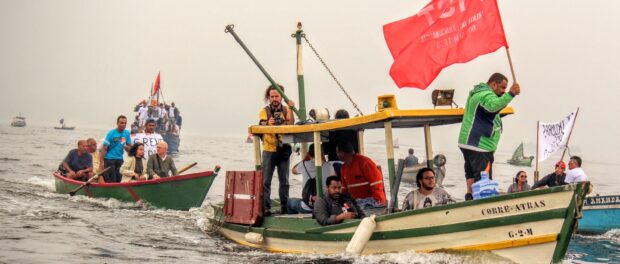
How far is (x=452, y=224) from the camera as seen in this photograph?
838 centimetres

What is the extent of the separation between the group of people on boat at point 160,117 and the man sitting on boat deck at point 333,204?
36198mm

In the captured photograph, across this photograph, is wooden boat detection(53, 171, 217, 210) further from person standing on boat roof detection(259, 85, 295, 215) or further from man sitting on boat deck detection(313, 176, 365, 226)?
man sitting on boat deck detection(313, 176, 365, 226)

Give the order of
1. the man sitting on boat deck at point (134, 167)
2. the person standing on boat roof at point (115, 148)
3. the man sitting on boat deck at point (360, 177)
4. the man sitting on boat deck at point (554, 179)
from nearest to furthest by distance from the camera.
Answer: the man sitting on boat deck at point (360, 177)
the man sitting on boat deck at point (554, 179)
the man sitting on boat deck at point (134, 167)
the person standing on boat roof at point (115, 148)

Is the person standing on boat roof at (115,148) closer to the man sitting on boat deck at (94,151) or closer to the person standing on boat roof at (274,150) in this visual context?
the man sitting on boat deck at (94,151)

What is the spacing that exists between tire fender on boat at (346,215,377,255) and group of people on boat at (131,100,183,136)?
3734cm

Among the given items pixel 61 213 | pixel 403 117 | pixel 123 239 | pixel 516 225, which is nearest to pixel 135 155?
pixel 61 213

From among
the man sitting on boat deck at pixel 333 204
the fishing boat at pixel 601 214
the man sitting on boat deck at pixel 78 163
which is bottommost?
the fishing boat at pixel 601 214

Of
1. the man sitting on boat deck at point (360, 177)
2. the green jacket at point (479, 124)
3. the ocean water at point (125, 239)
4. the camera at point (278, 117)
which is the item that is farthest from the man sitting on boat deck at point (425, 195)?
the camera at point (278, 117)

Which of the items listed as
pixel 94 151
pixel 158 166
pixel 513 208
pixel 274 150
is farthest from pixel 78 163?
pixel 513 208

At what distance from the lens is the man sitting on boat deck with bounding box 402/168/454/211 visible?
30.7 feet

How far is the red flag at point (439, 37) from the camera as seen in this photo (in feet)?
31.7

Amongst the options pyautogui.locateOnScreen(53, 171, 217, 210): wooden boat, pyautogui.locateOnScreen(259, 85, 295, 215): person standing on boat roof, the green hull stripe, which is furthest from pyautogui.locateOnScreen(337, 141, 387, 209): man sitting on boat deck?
pyautogui.locateOnScreen(53, 171, 217, 210): wooden boat

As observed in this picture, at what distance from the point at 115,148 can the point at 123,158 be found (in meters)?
0.41

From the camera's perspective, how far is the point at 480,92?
29.8 ft
